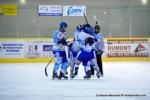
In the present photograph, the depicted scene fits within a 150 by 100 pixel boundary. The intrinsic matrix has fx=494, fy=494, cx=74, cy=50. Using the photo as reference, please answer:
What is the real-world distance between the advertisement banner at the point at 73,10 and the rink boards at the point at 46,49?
187 cm

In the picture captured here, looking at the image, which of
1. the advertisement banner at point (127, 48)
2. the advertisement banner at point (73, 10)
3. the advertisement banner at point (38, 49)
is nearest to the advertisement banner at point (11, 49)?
the advertisement banner at point (38, 49)

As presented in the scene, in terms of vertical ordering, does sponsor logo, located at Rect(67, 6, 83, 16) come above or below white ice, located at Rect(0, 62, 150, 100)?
above

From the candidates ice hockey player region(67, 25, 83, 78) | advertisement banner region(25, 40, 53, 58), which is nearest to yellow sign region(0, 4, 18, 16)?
advertisement banner region(25, 40, 53, 58)

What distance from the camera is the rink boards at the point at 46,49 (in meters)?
20.4

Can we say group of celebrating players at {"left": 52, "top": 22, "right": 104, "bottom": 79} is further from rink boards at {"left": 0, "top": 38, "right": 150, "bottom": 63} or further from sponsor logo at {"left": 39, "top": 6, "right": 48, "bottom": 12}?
sponsor logo at {"left": 39, "top": 6, "right": 48, "bottom": 12}

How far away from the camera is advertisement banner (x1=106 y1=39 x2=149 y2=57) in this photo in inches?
828

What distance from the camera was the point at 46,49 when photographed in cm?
2058

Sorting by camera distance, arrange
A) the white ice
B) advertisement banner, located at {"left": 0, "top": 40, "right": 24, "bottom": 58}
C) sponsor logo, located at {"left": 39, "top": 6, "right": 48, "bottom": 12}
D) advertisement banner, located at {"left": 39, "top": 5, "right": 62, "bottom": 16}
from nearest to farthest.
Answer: the white ice, advertisement banner, located at {"left": 0, "top": 40, "right": 24, "bottom": 58}, sponsor logo, located at {"left": 39, "top": 6, "right": 48, "bottom": 12}, advertisement banner, located at {"left": 39, "top": 5, "right": 62, "bottom": 16}

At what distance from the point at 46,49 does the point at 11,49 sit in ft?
4.75

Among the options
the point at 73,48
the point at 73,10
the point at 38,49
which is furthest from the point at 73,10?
the point at 73,48

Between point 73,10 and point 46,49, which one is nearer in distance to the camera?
point 46,49

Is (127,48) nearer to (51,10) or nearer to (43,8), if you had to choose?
(51,10)

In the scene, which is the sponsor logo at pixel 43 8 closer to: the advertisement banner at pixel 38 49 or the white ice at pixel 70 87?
the advertisement banner at pixel 38 49

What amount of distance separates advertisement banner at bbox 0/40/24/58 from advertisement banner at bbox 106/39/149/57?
3.67 m
